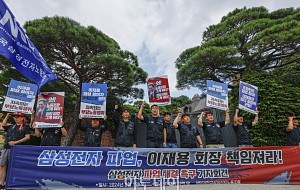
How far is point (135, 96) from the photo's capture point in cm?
1315

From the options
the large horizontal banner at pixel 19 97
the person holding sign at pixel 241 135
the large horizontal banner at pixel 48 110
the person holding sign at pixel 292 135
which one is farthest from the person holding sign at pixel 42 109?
the person holding sign at pixel 292 135

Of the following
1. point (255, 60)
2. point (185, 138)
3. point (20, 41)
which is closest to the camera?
point (20, 41)

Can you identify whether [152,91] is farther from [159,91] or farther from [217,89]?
[217,89]

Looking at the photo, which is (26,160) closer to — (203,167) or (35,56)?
(35,56)

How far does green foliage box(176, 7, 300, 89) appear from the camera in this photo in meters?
11.2

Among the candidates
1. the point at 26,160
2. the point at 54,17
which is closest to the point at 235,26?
the point at 54,17

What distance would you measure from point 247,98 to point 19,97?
6813mm

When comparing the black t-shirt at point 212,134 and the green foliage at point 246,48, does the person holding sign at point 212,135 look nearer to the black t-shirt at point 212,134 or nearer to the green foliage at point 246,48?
the black t-shirt at point 212,134

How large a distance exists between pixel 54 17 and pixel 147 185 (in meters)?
9.62

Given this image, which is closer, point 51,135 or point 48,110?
point 48,110

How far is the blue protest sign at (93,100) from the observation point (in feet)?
16.6

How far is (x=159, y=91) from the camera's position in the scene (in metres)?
5.55

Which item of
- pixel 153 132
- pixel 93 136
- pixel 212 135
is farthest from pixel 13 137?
pixel 212 135

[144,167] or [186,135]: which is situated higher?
[186,135]
